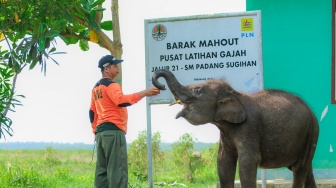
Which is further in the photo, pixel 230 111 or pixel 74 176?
pixel 74 176

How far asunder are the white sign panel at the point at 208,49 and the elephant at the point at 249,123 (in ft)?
2.73

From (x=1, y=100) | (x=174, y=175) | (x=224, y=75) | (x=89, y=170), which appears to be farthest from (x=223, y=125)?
(x=89, y=170)

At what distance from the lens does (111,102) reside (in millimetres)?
8125

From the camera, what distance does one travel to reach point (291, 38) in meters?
9.95

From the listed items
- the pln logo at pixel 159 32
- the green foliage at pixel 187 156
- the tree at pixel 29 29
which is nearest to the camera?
the tree at pixel 29 29

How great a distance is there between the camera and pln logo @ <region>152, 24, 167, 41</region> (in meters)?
9.09

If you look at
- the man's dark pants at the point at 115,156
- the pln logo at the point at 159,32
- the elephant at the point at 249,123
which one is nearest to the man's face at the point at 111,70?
the man's dark pants at the point at 115,156

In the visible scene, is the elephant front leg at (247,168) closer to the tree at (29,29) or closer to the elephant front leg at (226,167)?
the elephant front leg at (226,167)

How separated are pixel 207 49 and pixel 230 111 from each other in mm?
1717

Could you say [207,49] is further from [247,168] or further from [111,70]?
[247,168]

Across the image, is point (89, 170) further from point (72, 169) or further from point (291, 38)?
point (291, 38)

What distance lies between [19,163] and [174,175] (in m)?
2.83

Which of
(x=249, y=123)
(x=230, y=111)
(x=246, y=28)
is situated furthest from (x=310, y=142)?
(x=246, y=28)

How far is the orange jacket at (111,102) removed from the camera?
7898mm
